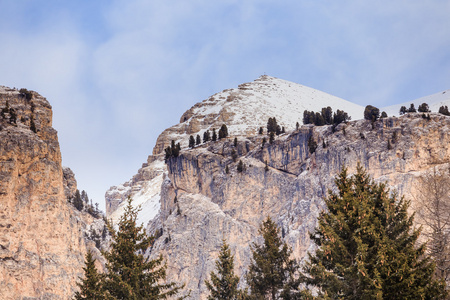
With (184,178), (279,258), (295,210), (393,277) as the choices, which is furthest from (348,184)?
(184,178)

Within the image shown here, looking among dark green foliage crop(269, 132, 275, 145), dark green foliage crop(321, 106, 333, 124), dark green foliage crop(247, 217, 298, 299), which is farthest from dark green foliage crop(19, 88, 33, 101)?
dark green foliage crop(321, 106, 333, 124)

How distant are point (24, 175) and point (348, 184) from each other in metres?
67.4

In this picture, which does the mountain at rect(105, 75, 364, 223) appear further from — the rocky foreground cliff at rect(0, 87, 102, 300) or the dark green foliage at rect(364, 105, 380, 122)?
the rocky foreground cliff at rect(0, 87, 102, 300)

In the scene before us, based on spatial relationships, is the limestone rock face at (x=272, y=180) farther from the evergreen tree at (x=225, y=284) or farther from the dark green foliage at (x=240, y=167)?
the evergreen tree at (x=225, y=284)

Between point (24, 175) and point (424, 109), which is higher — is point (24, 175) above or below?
below

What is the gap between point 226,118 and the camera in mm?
147625

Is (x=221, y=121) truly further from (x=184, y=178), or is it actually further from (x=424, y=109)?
(x=424, y=109)

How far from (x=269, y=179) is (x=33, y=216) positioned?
54249 millimetres

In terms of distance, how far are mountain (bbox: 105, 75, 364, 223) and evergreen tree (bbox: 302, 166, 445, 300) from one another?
10610 centimetres

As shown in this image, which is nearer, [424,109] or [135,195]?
[424,109]

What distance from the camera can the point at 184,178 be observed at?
382ft

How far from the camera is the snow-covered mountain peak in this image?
14412 cm

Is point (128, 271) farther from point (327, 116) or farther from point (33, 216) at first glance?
point (327, 116)

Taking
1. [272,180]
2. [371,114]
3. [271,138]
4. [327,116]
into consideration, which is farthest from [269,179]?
[327,116]
